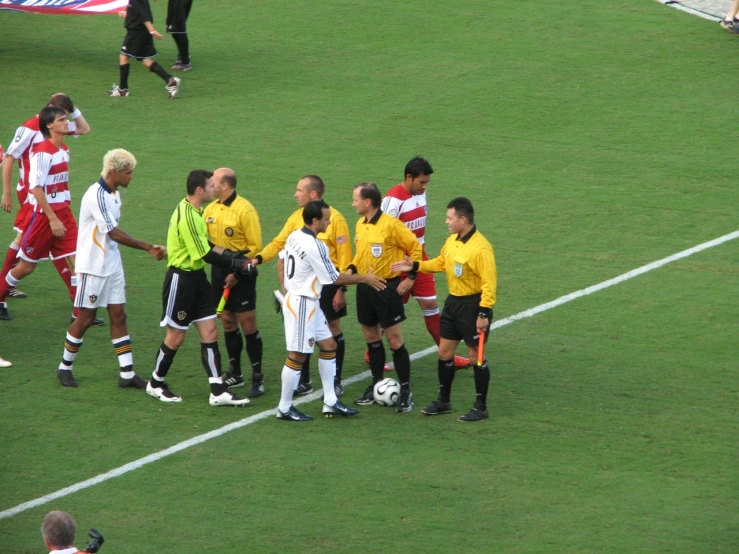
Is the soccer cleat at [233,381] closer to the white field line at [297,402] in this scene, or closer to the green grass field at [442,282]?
the green grass field at [442,282]

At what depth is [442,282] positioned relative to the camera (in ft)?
39.9

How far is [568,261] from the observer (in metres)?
12.5

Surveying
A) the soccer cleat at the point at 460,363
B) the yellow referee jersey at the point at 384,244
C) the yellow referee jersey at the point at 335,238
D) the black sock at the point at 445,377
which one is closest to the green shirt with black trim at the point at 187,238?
the yellow referee jersey at the point at 335,238

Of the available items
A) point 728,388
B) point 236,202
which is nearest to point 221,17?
point 236,202

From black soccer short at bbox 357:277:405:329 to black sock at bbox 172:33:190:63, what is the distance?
1054 cm

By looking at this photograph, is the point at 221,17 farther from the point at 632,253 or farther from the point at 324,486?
the point at 324,486

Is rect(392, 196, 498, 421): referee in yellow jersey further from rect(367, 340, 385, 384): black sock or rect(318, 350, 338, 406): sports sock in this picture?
rect(318, 350, 338, 406): sports sock

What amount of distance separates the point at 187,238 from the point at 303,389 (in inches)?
70.2

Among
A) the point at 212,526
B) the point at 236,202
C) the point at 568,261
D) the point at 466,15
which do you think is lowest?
the point at 212,526

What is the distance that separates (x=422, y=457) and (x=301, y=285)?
1.73m

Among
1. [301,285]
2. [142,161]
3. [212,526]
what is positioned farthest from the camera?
[142,161]

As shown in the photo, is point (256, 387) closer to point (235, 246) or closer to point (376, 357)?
point (376, 357)

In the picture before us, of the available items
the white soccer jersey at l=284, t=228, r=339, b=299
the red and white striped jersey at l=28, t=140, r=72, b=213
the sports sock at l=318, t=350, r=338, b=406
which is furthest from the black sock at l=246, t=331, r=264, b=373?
the red and white striped jersey at l=28, t=140, r=72, b=213

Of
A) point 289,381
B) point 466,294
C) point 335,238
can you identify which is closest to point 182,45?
A: point 335,238
